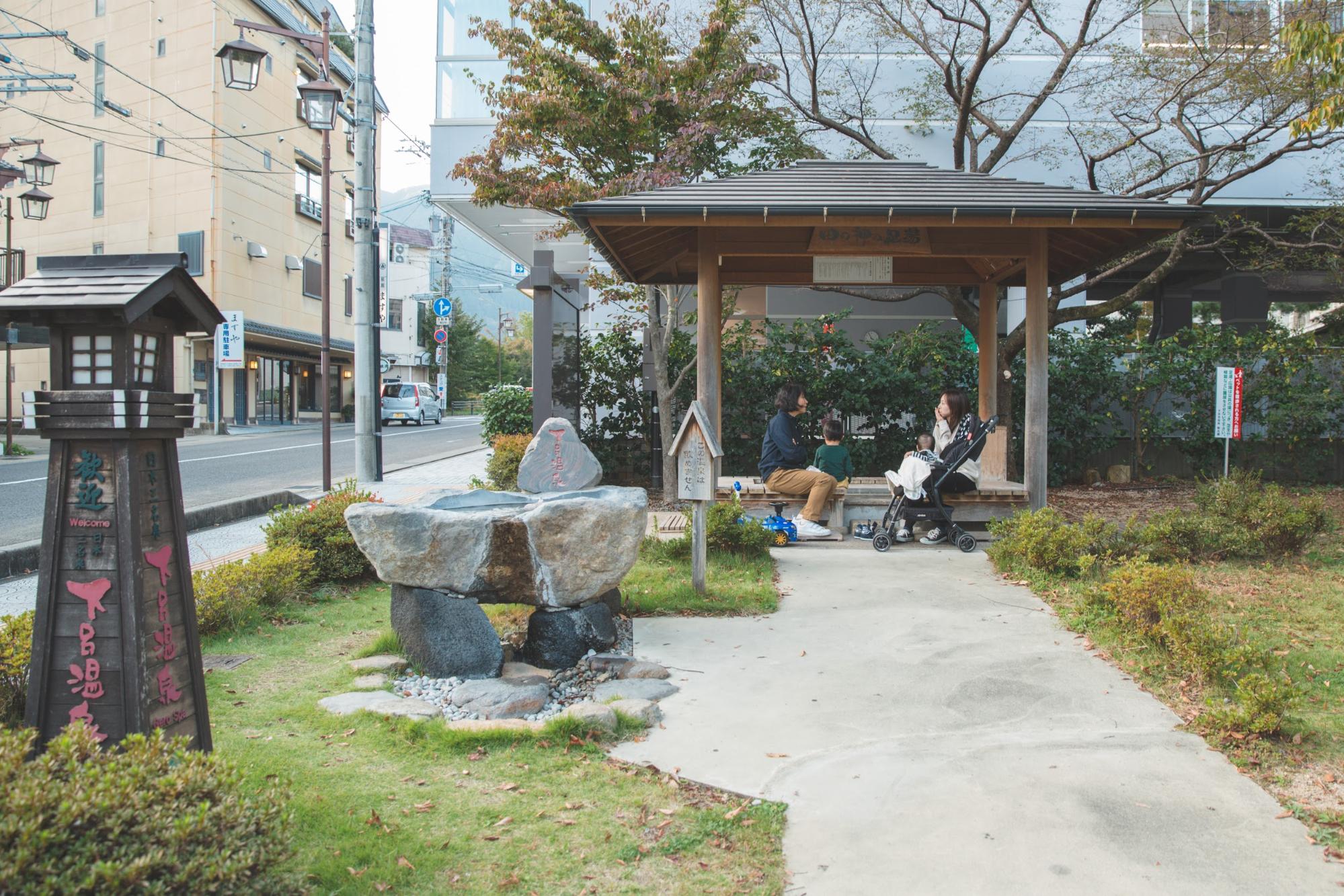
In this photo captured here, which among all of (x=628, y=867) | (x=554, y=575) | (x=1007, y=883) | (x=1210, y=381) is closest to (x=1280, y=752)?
(x=1007, y=883)

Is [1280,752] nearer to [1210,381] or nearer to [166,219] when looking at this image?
[1210,381]

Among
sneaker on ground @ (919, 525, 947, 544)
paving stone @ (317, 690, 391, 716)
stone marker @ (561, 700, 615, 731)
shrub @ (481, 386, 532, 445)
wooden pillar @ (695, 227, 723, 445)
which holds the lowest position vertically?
paving stone @ (317, 690, 391, 716)

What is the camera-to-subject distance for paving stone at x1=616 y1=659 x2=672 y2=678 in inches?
219

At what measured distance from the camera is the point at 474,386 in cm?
6325

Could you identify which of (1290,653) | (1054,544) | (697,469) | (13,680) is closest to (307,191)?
(697,469)

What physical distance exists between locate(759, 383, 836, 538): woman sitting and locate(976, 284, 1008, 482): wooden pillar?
9.15 feet

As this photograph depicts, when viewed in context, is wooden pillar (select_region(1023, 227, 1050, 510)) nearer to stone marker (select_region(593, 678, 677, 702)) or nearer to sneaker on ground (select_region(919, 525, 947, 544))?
sneaker on ground (select_region(919, 525, 947, 544))

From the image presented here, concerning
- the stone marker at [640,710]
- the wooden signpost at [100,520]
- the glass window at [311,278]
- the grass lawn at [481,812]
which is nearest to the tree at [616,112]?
the stone marker at [640,710]

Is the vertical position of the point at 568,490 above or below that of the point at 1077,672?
above

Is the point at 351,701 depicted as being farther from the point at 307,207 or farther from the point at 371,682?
the point at 307,207

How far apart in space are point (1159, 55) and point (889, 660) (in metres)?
12.4

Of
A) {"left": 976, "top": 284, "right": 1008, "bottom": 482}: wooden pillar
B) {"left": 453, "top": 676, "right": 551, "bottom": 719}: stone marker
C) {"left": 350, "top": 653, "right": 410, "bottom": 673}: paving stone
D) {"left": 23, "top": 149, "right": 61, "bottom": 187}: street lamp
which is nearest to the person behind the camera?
{"left": 453, "top": 676, "right": 551, "bottom": 719}: stone marker

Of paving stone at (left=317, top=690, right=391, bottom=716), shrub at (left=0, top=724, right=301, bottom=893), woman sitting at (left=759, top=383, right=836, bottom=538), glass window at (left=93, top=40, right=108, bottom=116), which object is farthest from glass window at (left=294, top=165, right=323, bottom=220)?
shrub at (left=0, top=724, right=301, bottom=893)

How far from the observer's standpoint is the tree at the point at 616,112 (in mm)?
11766
